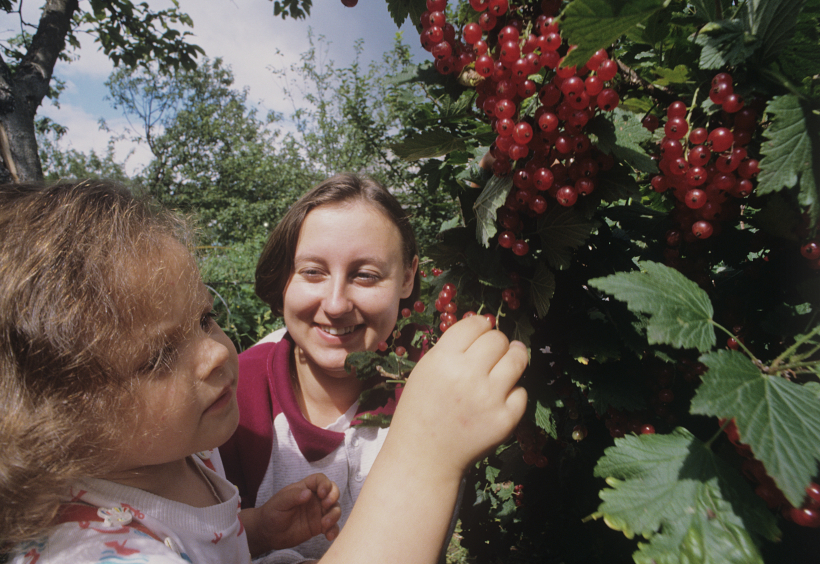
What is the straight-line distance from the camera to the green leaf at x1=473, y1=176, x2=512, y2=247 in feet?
2.35

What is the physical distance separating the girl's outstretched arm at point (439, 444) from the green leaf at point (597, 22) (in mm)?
490

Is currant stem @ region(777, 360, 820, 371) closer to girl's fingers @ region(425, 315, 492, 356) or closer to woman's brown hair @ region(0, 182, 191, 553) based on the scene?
girl's fingers @ region(425, 315, 492, 356)

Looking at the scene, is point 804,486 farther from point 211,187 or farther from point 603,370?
point 211,187

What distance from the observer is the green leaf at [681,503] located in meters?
0.55

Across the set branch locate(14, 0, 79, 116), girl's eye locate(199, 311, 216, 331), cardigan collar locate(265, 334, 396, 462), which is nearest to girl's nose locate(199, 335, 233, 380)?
girl's eye locate(199, 311, 216, 331)

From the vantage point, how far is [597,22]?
1.91 feet

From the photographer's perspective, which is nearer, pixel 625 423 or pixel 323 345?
pixel 625 423

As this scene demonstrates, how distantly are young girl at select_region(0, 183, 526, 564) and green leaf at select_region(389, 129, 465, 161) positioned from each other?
355mm

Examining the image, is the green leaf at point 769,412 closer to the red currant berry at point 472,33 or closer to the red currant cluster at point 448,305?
the red currant cluster at point 448,305

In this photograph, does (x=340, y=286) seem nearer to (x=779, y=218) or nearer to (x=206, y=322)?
(x=206, y=322)

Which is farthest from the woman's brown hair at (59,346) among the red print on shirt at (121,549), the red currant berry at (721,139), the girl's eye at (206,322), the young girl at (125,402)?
the red currant berry at (721,139)

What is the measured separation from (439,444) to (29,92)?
5.17m

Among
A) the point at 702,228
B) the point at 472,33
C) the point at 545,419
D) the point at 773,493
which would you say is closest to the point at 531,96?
the point at 472,33

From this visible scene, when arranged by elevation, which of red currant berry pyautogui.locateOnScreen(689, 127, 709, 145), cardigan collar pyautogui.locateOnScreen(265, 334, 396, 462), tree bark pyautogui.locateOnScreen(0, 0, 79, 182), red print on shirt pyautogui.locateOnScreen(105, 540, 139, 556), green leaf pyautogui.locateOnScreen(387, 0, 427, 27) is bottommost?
red print on shirt pyautogui.locateOnScreen(105, 540, 139, 556)
